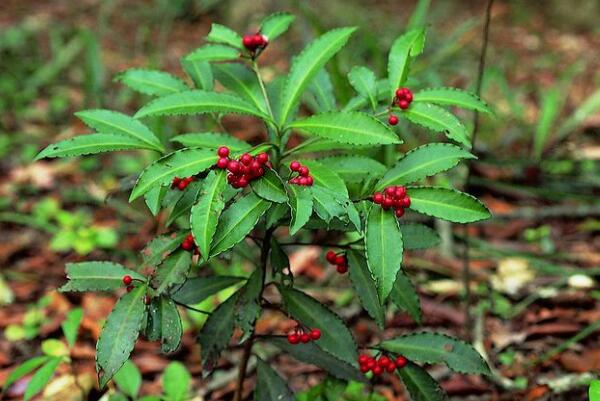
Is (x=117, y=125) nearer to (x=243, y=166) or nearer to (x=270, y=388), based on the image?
(x=243, y=166)

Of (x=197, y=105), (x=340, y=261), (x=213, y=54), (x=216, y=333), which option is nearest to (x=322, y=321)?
(x=340, y=261)

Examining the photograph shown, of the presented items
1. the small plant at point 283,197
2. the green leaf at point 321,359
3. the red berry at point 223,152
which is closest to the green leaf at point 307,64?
the small plant at point 283,197

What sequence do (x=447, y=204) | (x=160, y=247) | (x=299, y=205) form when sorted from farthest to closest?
Result: 1. (x=160, y=247)
2. (x=447, y=204)
3. (x=299, y=205)

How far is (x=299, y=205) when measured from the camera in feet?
4.06

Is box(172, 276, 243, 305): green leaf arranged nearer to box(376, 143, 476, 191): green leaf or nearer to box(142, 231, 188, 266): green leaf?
box(142, 231, 188, 266): green leaf

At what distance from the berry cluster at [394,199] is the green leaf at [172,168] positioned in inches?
13.6

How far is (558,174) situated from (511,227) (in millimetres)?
489

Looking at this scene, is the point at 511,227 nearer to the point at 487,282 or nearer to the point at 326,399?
A: the point at 487,282

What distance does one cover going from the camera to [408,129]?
3.71m

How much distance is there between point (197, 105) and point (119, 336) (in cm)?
53

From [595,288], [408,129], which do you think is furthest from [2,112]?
[595,288]

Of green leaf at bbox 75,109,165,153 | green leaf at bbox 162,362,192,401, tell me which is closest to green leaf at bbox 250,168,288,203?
green leaf at bbox 75,109,165,153

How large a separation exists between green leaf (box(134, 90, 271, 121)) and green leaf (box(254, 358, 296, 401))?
2.27 ft

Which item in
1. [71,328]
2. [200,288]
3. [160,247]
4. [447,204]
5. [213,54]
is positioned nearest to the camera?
[447,204]
